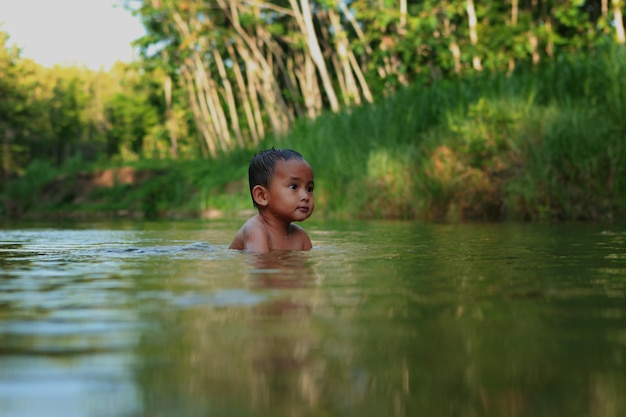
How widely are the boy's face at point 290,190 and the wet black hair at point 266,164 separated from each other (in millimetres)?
43

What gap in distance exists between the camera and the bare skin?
566cm

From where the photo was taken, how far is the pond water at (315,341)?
1.46 meters

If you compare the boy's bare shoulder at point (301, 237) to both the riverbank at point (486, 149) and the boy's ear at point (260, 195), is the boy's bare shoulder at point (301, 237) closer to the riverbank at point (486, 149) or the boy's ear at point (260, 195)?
the boy's ear at point (260, 195)

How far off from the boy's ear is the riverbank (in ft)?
17.9

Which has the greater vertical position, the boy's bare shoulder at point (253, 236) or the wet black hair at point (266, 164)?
the wet black hair at point (266, 164)

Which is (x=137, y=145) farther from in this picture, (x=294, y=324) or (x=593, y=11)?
A: (x=294, y=324)

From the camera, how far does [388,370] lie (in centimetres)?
169

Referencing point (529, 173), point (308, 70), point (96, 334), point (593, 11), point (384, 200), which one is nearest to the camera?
point (96, 334)

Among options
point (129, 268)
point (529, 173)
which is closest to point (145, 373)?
point (129, 268)

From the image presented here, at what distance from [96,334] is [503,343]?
3.66 ft

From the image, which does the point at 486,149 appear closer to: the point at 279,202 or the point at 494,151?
the point at 494,151

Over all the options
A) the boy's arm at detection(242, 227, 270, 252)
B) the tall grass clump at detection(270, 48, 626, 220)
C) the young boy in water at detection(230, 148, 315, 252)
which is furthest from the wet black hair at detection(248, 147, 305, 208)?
the tall grass clump at detection(270, 48, 626, 220)

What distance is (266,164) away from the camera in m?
5.87

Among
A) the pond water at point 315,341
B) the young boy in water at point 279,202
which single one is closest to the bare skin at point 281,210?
the young boy in water at point 279,202
